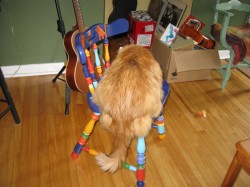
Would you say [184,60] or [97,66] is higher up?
[97,66]

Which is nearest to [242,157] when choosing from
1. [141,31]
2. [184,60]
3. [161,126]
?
[161,126]

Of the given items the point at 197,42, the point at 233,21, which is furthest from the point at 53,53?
the point at 233,21

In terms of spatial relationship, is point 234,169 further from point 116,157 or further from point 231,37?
point 231,37

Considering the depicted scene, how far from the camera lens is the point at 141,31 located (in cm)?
213

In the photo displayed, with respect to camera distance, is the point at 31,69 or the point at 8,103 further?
the point at 31,69

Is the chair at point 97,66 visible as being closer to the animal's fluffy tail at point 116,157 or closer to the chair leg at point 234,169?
the animal's fluffy tail at point 116,157

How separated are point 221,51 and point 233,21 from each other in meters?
0.36

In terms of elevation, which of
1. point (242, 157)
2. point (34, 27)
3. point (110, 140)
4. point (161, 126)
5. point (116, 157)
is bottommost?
point (110, 140)

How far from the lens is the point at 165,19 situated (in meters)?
2.23

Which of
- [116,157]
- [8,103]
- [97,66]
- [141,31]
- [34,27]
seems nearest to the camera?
[116,157]

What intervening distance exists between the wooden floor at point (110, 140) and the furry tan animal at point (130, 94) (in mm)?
496

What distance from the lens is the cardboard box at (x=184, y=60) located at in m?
2.03

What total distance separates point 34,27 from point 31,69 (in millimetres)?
436

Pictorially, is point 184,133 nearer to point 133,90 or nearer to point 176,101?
point 176,101
